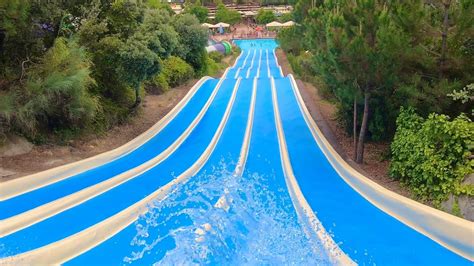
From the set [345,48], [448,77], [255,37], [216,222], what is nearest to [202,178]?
[216,222]

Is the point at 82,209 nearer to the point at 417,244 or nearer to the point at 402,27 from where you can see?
the point at 417,244

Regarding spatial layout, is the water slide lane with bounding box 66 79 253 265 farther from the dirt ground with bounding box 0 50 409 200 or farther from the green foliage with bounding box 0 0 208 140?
the green foliage with bounding box 0 0 208 140

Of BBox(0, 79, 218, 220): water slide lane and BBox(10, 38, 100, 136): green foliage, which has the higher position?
BBox(10, 38, 100, 136): green foliage

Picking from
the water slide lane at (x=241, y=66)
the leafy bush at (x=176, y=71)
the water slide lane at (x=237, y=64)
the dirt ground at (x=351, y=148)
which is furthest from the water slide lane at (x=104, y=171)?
the water slide lane at (x=237, y=64)

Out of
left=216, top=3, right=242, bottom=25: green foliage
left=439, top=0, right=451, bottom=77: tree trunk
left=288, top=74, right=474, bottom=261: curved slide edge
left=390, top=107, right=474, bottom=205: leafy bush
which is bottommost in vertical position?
left=216, top=3, right=242, bottom=25: green foliage

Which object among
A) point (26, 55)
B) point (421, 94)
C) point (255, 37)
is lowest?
point (255, 37)

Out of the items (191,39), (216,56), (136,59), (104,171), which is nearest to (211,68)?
(191,39)

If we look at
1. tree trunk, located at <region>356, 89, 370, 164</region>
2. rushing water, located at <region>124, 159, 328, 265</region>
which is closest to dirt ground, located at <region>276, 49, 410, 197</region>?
tree trunk, located at <region>356, 89, 370, 164</region>

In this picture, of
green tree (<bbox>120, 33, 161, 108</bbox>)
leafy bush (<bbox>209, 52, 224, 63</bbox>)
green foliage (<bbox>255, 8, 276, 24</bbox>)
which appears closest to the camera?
green tree (<bbox>120, 33, 161, 108</bbox>)
